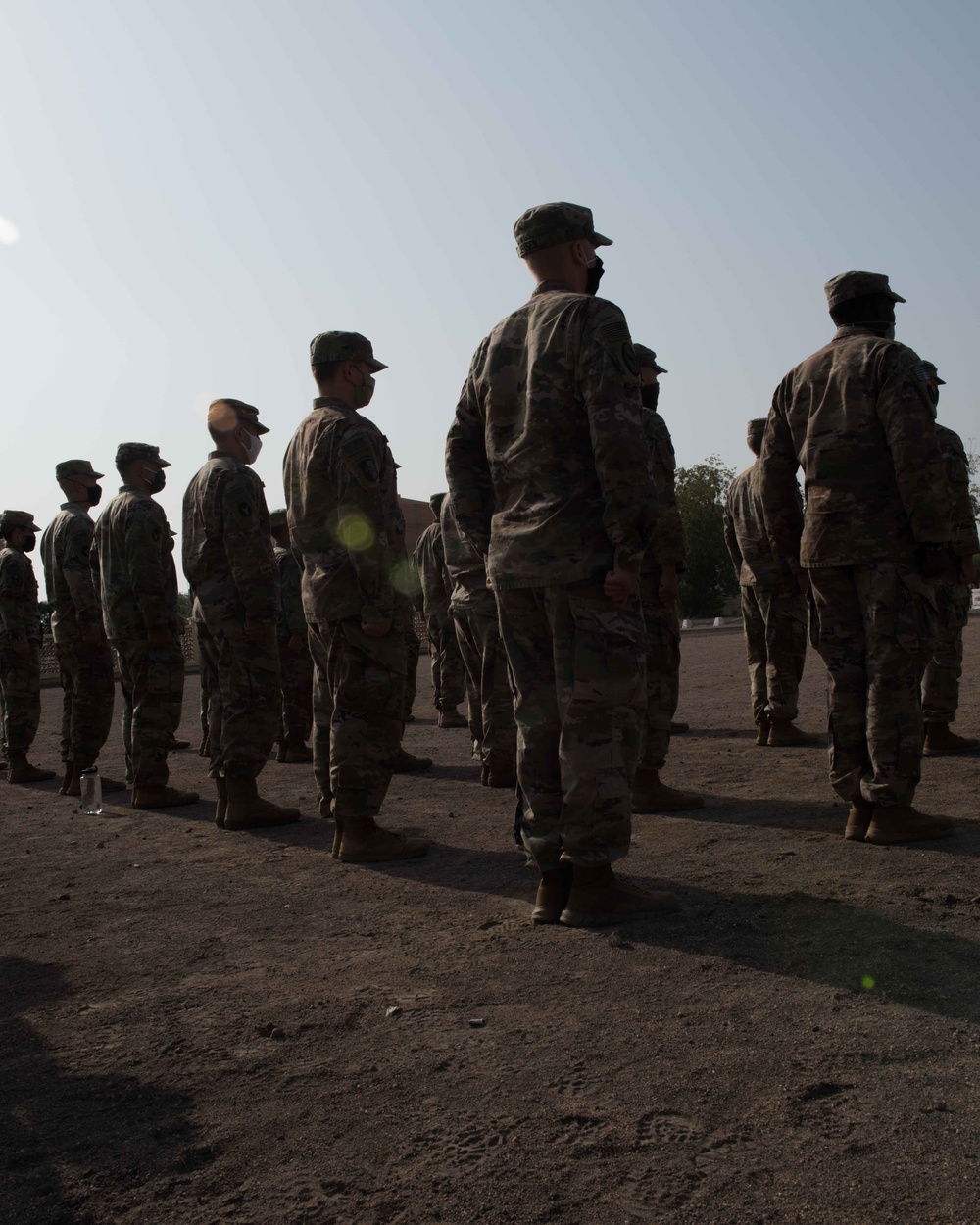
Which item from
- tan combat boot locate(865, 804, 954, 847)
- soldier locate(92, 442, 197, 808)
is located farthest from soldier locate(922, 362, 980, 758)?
soldier locate(92, 442, 197, 808)

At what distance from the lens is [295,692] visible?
9.95m

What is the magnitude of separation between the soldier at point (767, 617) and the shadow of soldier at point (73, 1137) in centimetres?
650

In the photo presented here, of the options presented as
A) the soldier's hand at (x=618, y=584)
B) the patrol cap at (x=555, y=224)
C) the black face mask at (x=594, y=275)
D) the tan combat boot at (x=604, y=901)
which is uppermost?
the patrol cap at (x=555, y=224)

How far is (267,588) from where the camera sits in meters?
6.66

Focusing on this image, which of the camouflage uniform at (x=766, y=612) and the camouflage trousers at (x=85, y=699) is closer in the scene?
the camouflage uniform at (x=766, y=612)

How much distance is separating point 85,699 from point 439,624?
13.8ft

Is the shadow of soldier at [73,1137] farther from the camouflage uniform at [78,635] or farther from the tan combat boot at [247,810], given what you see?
the camouflage uniform at [78,635]

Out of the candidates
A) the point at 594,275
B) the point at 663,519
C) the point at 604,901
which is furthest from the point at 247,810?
the point at 594,275

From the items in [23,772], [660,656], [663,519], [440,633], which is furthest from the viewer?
[440,633]

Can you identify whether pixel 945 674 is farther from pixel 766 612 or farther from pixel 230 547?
pixel 230 547

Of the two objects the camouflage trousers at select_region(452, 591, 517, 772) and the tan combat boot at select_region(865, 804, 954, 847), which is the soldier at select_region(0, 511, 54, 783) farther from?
the tan combat boot at select_region(865, 804, 954, 847)

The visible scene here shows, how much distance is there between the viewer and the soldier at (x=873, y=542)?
488 cm

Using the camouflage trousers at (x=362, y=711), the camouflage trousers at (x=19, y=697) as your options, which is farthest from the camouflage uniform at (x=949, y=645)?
the camouflage trousers at (x=19, y=697)

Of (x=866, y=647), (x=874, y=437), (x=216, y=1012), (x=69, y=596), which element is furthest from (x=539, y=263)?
(x=69, y=596)
